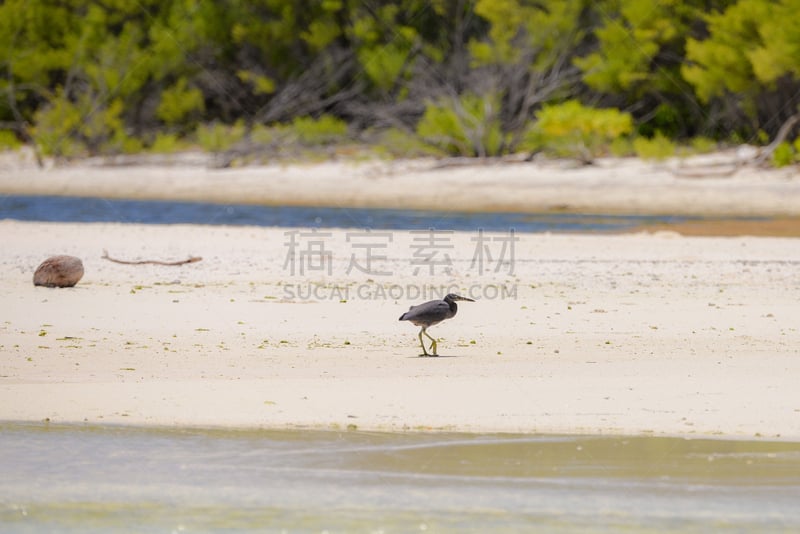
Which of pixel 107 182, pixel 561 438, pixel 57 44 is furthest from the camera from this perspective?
pixel 57 44

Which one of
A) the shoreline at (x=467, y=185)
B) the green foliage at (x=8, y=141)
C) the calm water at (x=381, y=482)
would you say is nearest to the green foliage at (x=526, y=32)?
the shoreline at (x=467, y=185)

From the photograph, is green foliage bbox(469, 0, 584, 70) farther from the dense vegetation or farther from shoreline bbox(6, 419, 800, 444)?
shoreline bbox(6, 419, 800, 444)

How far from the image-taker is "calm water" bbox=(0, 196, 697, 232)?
64.6 ft

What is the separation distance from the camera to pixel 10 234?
15.8 meters

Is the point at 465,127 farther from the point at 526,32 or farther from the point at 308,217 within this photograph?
the point at 308,217

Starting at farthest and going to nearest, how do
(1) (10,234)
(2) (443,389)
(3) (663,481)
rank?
1. (1) (10,234)
2. (2) (443,389)
3. (3) (663,481)

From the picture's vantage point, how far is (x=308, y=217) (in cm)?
2162

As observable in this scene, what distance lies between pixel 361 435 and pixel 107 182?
22571 millimetres

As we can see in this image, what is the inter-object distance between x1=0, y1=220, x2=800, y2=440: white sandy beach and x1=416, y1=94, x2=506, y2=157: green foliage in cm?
1361

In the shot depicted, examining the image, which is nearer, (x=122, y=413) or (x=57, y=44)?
(x=122, y=413)

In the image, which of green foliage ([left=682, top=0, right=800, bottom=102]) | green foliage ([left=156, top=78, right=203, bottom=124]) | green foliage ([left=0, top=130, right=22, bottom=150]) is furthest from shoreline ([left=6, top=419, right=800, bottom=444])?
green foliage ([left=156, top=78, right=203, bottom=124])

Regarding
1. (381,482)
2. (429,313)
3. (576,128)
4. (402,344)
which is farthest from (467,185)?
(381,482)

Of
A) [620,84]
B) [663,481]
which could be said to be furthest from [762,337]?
[620,84]

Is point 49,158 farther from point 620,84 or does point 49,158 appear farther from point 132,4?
point 620,84
